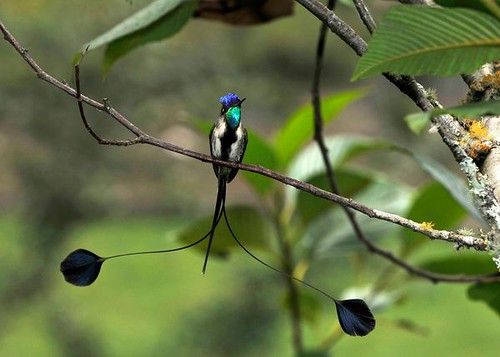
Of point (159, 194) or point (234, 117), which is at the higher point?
point (159, 194)

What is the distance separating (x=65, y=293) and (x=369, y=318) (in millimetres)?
2769

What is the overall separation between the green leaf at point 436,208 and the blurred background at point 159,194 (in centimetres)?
62

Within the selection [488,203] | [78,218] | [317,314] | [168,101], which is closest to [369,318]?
[488,203]

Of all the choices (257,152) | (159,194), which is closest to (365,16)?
(257,152)

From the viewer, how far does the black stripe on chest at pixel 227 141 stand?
432mm

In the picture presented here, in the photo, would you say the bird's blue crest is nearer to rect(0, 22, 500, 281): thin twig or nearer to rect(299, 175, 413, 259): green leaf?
rect(0, 22, 500, 281): thin twig

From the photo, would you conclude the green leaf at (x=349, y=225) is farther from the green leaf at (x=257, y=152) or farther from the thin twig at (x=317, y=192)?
the thin twig at (x=317, y=192)

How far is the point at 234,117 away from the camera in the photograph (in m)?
0.44

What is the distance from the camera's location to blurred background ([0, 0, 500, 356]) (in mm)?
2172

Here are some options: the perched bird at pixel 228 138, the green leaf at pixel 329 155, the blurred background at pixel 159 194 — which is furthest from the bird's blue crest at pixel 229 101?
the blurred background at pixel 159 194

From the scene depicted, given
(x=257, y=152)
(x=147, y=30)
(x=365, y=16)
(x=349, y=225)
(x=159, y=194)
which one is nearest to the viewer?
(x=365, y=16)

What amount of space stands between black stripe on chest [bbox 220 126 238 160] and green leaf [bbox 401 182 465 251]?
46cm

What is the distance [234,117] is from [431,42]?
0.13m

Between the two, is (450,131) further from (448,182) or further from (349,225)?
(349,225)
